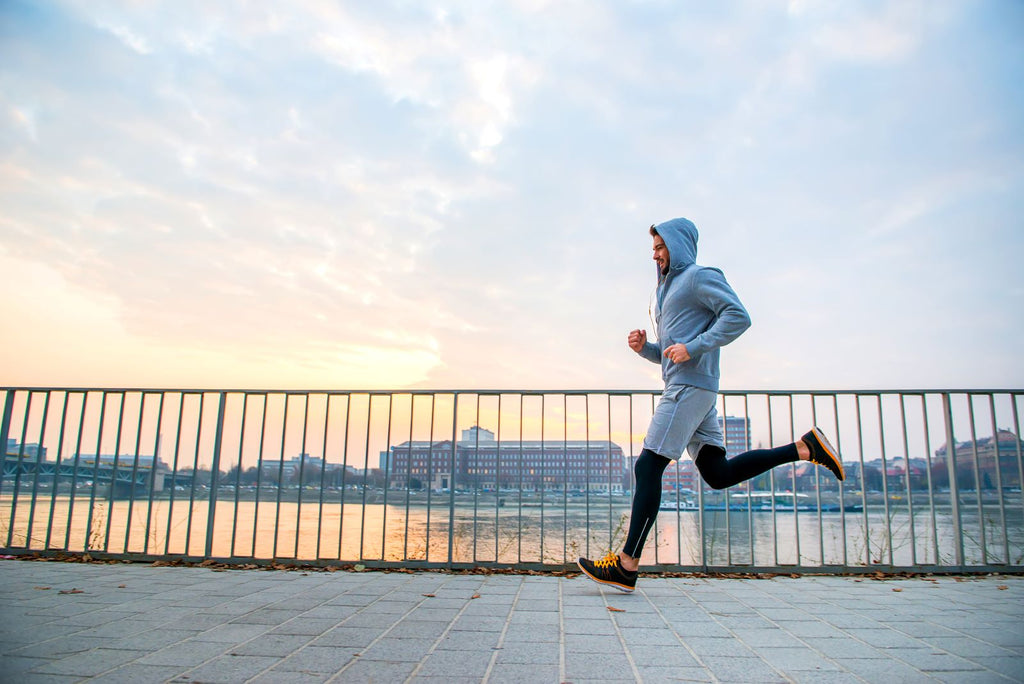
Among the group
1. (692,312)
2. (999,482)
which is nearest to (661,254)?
(692,312)

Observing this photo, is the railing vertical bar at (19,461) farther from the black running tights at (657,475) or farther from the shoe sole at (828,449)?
the shoe sole at (828,449)

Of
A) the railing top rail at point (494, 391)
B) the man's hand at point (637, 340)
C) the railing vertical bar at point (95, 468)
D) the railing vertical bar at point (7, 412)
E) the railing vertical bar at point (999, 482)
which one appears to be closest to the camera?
the man's hand at point (637, 340)

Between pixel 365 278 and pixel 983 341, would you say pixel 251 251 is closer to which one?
pixel 365 278

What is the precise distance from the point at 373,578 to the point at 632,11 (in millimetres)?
6964

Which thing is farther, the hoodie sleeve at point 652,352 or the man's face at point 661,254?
Answer: the hoodie sleeve at point 652,352

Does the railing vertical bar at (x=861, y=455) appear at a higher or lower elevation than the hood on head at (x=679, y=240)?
lower

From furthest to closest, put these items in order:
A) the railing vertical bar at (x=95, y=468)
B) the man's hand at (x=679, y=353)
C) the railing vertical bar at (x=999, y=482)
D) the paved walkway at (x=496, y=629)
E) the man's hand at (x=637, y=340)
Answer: the railing vertical bar at (x=95, y=468) → the railing vertical bar at (x=999, y=482) → the man's hand at (x=637, y=340) → the man's hand at (x=679, y=353) → the paved walkway at (x=496, y=629)

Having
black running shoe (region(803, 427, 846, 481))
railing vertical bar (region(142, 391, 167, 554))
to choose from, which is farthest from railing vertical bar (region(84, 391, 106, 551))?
black running shoe (region(803, 427, 846, 481))

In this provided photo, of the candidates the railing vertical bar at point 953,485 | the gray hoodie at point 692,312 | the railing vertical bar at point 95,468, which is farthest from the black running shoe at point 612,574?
the railing vertical bar at point 95,468

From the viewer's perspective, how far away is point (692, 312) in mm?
3205

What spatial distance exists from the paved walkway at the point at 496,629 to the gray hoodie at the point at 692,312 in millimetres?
1190

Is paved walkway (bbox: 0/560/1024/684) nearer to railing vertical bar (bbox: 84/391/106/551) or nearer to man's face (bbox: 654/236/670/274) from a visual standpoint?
railing vertical bar (bbox: 84/391/106/551)

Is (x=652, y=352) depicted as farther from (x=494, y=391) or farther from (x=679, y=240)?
(x=494, y=391)

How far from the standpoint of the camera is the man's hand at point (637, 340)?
346 cm
